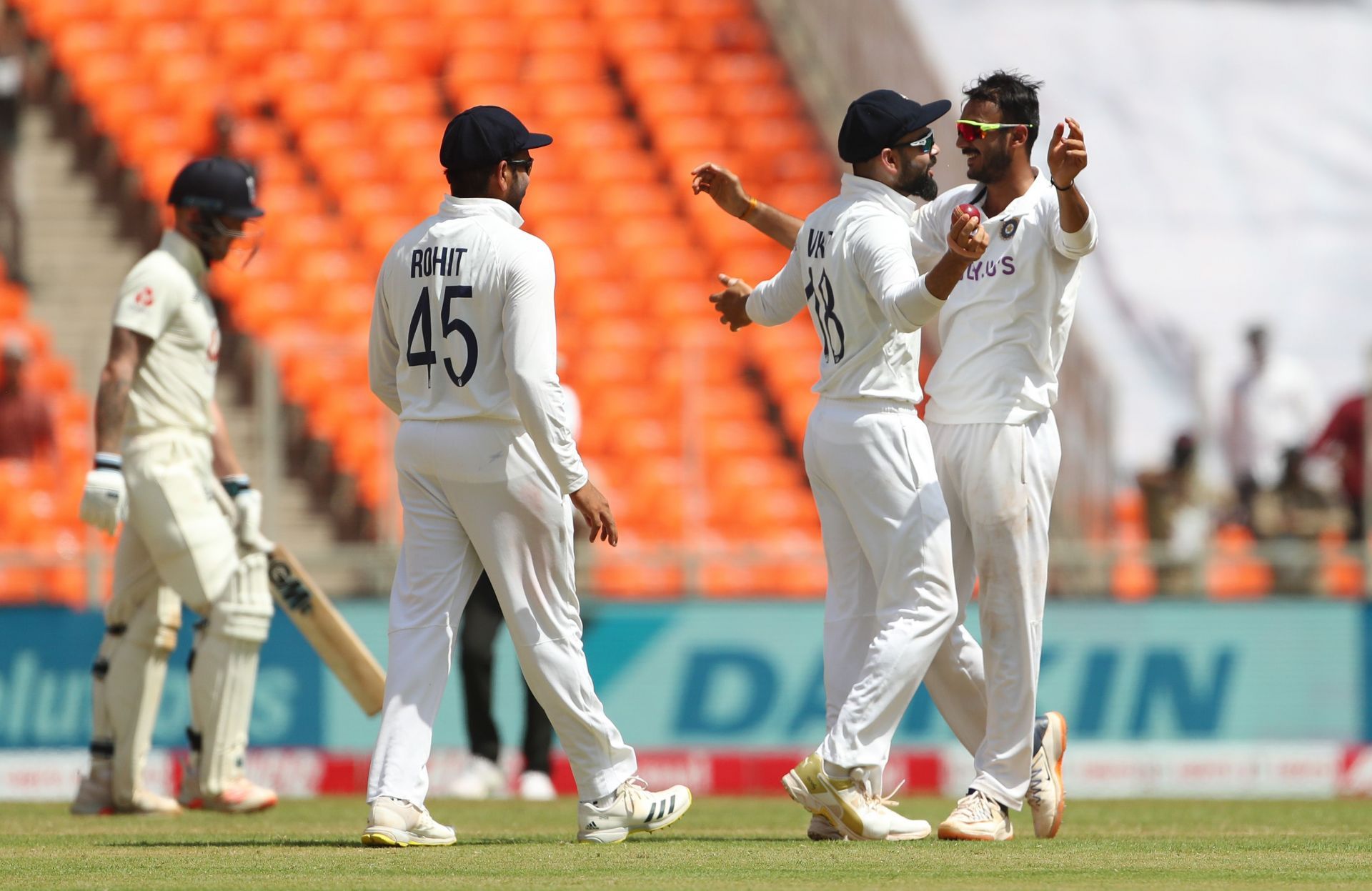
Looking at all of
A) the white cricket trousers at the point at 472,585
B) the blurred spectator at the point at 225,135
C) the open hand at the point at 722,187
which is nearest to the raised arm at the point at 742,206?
the open hand at the point at 722,187

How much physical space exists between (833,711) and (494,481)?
1.31m

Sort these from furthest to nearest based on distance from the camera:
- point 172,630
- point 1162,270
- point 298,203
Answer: point 1162,270
point 298,203
point 172,630

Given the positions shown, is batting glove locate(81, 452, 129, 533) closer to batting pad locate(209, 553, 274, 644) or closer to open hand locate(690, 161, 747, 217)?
batting pad locate(209, 553, 274, 644)

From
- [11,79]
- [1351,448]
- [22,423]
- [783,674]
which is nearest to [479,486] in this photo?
[783,674]

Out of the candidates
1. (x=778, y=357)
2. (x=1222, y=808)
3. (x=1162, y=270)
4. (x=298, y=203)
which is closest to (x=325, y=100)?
(x=298, y=203)

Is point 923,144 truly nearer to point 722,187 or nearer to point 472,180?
point 722,187

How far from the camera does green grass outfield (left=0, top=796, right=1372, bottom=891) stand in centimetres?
529

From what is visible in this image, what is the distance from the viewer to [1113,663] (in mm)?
11352

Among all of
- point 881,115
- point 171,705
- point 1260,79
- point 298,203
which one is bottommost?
point 171,705

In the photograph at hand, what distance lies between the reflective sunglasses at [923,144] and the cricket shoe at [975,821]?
79.2 inches

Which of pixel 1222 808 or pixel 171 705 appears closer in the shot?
pixel 1222 808

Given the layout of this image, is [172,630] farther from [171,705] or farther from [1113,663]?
[1113,663]

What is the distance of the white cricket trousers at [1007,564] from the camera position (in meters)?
6.41

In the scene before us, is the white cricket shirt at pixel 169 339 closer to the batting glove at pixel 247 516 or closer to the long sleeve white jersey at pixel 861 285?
the batting glove at pixel 247 516
